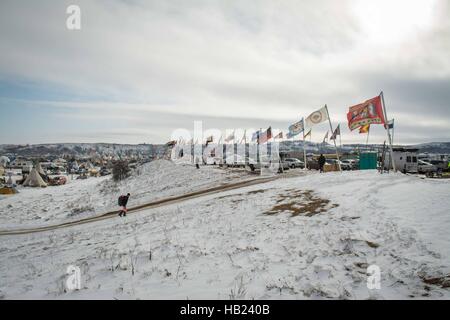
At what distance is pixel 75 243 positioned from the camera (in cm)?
1284

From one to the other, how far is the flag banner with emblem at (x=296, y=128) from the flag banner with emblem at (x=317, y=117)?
7.31 ft

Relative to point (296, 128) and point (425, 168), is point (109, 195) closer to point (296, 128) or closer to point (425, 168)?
point (296, 128)

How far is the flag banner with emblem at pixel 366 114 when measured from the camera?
19.2 metres

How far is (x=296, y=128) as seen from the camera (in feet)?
93.7

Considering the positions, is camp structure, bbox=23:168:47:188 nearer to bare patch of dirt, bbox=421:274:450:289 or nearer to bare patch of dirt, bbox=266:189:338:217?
bare patch of dirt, bbox=266:189:338:217

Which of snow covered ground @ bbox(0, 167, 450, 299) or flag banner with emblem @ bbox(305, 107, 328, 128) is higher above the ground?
flag banner with emblem @ bbox(305, 107, 328, 128)

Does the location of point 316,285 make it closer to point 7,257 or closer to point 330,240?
point 330,240

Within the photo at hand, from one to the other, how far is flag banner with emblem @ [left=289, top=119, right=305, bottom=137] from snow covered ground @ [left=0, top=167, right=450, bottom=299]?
47.8ft

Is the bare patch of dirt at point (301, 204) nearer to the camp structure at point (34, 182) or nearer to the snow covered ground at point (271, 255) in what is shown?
the snow covered ground at point (271, 255)

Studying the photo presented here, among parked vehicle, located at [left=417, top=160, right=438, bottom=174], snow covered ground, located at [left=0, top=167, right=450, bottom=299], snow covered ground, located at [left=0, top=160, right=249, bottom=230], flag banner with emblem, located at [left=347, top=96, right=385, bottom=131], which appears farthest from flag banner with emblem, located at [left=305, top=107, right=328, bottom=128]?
parked vehicle, located at [left=417, top=160, right=438, bottom=174]

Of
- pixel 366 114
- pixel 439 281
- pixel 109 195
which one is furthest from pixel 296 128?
pixel 109 195

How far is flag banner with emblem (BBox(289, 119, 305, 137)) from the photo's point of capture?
28.0 metres
